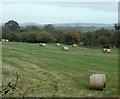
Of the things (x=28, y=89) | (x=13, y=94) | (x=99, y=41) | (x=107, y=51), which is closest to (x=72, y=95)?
(x=28, y=89)

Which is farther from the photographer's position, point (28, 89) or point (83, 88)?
point (83, 88)

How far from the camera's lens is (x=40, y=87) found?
8.23 m

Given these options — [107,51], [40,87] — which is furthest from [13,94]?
[107,51]

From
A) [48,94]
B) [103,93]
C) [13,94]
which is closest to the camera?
[13,94]

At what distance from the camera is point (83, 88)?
8.96 metres

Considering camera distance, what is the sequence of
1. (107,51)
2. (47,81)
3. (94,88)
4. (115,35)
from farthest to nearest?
(115,35) → (107,51) → (47,81) → (94,88)

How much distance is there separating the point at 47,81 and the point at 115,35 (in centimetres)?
4697

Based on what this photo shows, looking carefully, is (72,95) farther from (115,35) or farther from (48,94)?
(115,35)

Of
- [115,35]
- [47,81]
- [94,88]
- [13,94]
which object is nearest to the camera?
[13,94]

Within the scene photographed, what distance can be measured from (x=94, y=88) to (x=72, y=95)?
1465mm

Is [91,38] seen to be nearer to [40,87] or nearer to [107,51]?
[107,51]

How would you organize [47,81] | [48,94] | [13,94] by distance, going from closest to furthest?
[13,94] → [48,94] → [47,81]

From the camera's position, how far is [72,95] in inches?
296

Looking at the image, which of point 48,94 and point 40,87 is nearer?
point 48,94
